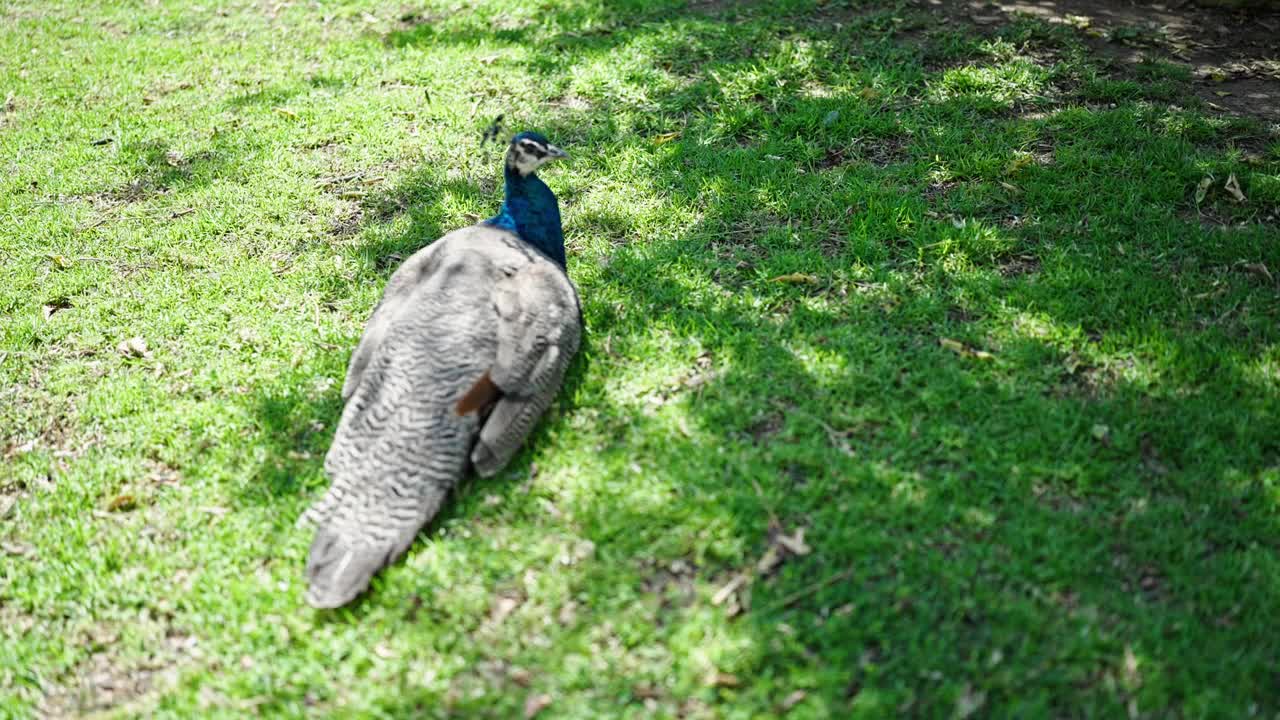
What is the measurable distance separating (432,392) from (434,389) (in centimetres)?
1

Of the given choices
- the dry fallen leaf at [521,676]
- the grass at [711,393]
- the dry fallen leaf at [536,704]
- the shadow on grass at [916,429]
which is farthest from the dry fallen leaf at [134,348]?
the dry fallen leaf at [536,704]

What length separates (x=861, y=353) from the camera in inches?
158

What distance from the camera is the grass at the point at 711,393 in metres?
2.90

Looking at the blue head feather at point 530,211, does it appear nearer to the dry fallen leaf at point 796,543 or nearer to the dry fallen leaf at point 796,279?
the dry fallen leaf at point 796,279

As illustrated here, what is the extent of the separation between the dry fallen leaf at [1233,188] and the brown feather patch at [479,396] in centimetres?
377

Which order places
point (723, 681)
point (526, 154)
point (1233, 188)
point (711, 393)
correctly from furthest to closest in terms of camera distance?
point (1233, 188) < point (526, 154) < point (711, 393) < point (723, 681)

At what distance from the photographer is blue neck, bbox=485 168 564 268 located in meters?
4.29

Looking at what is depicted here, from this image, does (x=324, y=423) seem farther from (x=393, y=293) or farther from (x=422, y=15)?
(x=422, y=15)

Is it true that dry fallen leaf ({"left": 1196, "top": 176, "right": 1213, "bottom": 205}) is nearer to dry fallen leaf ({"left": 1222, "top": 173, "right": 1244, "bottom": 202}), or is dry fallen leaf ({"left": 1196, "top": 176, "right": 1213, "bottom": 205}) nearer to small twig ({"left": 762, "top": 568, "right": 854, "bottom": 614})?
dry fallen leaf ({"left": 1222, "top": 173, "right": 1244, "bottom": 202})

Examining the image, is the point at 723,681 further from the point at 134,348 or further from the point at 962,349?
the point at 134,348

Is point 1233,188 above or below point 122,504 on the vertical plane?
above

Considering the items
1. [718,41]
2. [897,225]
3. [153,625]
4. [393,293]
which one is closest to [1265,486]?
[897,225]

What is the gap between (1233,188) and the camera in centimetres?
469

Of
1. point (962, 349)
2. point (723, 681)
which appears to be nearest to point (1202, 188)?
point (962, 349)
